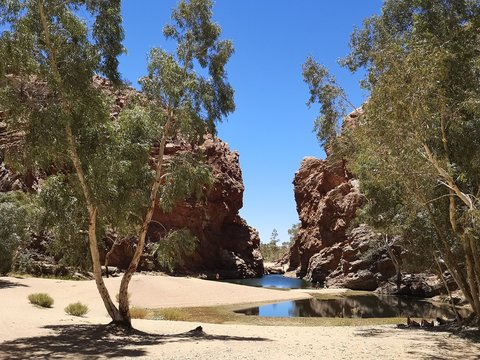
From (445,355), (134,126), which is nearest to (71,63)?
(134,126)

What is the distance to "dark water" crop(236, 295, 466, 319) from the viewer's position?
29.5m

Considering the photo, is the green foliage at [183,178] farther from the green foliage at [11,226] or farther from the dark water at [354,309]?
the green foliage at [11,226]

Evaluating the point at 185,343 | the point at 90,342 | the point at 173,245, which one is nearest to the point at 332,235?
the point at 173,245

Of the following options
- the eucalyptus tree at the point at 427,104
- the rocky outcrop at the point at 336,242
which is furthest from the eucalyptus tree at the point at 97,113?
the rocky outcrop at the point at 336,242

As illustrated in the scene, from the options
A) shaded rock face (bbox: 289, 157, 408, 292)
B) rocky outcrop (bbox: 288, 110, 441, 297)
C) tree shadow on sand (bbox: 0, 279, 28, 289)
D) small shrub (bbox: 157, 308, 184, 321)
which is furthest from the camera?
shaded rock face (bbox: 289, 157, 408, 292)

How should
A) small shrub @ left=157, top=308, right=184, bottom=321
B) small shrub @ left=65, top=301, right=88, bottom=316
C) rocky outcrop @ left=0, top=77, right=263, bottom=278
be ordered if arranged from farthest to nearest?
rocky outcrop @ left=0, top=77, right=263, bottom=278 < small shrub @ left=157, top=308, right=184, bottom=321 < small shrub @ left=65, top=301, right=88, bottom=316

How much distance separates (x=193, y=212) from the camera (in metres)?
67.2

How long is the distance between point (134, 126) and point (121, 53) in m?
2.21

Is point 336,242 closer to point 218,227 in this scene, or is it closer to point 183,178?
point 218,227

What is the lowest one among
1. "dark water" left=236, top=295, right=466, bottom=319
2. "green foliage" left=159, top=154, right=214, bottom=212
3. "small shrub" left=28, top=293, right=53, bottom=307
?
"small shrub" left=28, top=293, right=53, bottom=307

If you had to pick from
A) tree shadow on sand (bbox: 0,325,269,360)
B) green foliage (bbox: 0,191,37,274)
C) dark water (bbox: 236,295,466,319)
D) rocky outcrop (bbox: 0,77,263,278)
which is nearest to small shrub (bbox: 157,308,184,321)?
dark water (bbox: 236,295,466,319)

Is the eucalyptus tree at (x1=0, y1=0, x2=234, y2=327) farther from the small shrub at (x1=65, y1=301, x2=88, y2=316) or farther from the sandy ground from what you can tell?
the small shrub at (x1=65, y1=301, x2=88, y2=316)

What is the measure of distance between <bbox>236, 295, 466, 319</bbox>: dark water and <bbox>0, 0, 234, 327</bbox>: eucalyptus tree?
55.0 feet

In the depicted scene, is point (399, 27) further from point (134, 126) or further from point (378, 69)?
point (134, 126)
